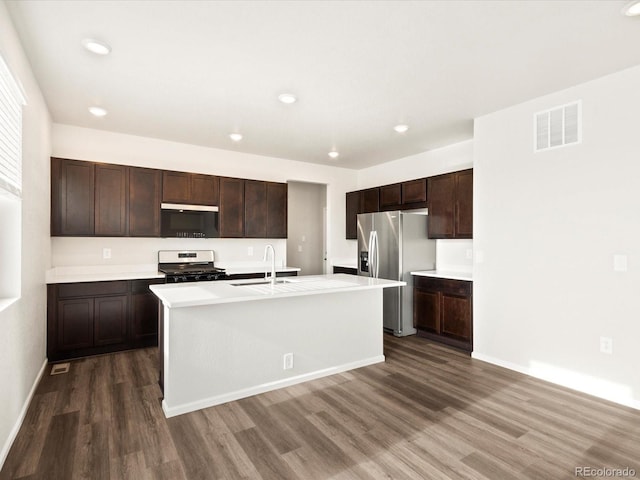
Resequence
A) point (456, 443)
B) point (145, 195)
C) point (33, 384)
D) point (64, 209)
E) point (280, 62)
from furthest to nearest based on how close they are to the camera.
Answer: point (145, 195), point (64, 209), point (33, 384), point (280, 62), point (456, 443)

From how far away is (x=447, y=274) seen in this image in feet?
14.9

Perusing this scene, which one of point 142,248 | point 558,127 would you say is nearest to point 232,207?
point 142,248

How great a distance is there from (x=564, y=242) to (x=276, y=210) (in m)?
3.59

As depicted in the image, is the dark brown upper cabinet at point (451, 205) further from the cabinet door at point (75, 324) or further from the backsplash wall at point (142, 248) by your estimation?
the cabinet door at point (75, 324)

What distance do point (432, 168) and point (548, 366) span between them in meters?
2.99

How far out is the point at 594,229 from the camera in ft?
9.65

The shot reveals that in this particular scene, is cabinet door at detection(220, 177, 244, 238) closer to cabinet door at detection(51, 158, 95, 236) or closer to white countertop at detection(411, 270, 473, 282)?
cabinet door at detection(51, 158, 95, 236)

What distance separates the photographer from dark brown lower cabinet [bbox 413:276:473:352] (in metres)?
4.04

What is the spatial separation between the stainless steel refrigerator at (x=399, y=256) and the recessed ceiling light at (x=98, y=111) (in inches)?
137

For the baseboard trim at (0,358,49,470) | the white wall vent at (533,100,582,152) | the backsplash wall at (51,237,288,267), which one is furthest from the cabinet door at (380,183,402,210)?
the baseboard trim at (0,358,49,470)

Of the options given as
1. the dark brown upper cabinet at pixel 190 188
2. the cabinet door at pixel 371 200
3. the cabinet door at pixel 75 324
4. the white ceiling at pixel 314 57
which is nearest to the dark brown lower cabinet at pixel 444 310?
the cabinet door at pixel 371 200

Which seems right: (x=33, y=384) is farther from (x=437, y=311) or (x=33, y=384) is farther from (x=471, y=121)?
(x=471, y=121)

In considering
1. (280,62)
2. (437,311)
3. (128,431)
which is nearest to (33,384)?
(128,431)

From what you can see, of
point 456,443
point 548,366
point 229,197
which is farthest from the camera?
point 229,197
